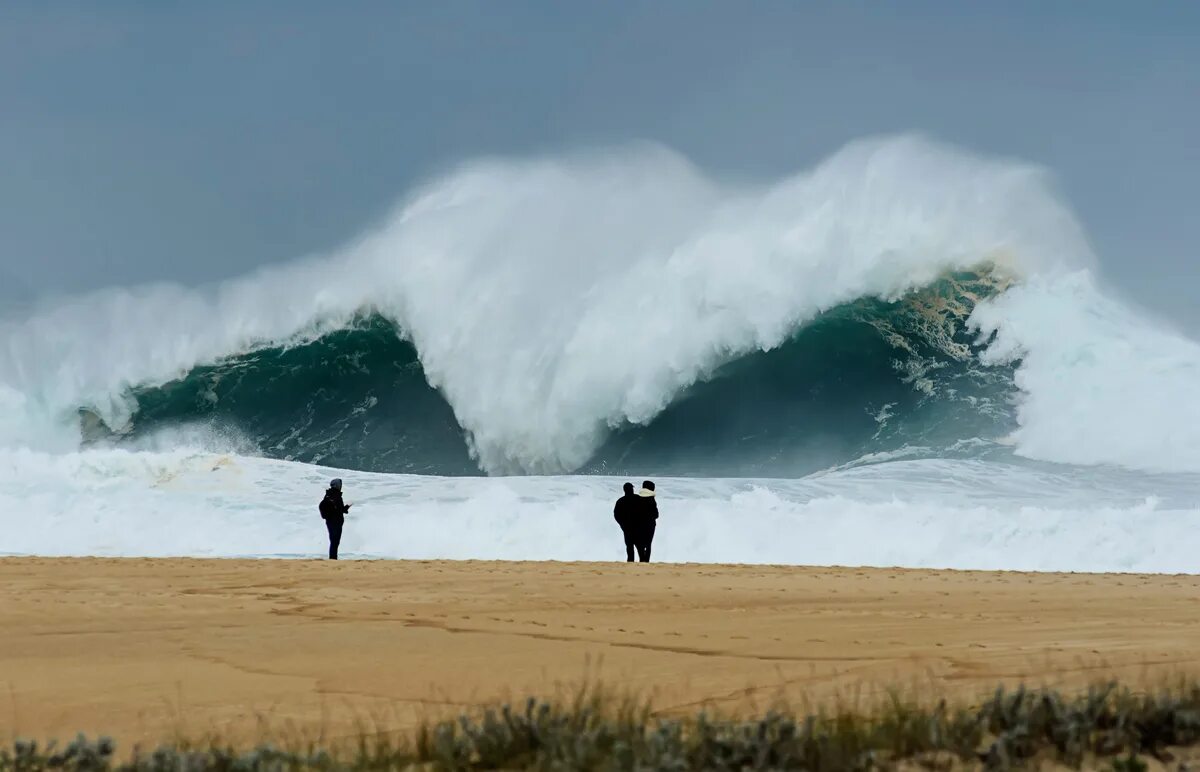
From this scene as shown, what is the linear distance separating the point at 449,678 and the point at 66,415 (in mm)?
31128

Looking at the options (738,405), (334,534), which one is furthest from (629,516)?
(738,405)

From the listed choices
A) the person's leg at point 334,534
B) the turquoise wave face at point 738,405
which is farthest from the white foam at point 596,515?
the turquoise wave face at point 738,405

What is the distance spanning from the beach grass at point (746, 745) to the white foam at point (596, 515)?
1236 cm

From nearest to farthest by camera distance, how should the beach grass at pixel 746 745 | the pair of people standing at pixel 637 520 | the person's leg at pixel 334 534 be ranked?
the beach grass at pixel 746 745
the pair of people standing at pixel 637 520
the person's leg at pixel 334 534

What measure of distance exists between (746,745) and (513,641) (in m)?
3.31

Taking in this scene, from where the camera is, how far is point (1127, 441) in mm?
23688

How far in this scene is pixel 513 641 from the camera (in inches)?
253

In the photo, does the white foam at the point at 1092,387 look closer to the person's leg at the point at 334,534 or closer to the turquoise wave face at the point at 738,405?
the turquoise wave face at the point at 738,405

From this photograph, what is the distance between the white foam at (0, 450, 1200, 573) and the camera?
16297 mm

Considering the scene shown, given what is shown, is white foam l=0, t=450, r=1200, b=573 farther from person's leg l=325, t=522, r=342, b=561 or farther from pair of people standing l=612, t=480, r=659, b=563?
pair of people standing l=612, t=480, r=659, b=563

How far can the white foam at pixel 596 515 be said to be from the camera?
1630cm

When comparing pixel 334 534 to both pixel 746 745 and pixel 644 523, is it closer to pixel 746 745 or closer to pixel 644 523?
pixel 644 523

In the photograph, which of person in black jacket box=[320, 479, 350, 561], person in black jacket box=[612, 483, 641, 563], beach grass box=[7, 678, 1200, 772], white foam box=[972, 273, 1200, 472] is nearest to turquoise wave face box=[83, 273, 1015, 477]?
white foam box=[972, 273, 1200, 472]

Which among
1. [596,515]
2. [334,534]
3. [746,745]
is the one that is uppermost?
[596,515]
